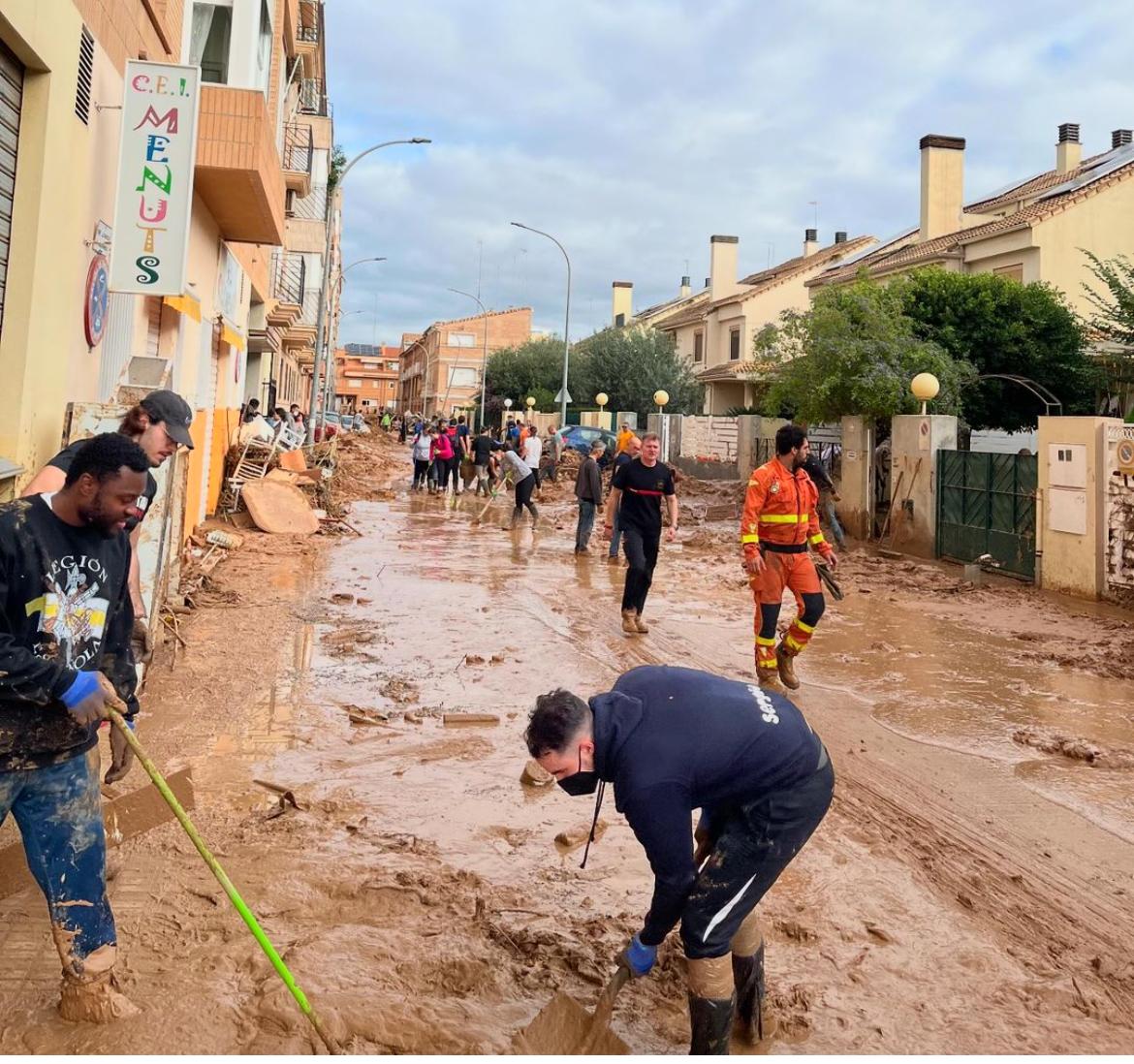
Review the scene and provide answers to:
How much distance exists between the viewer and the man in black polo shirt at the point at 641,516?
9469 millimetres

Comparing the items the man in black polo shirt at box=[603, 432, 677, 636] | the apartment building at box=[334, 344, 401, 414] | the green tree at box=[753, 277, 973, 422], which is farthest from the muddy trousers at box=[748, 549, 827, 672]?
the apartment building at box=[334, 344, 401, 414]

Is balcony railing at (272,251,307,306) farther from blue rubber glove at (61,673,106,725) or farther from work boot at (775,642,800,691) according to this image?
blue rubber glove at (61,673,106,725)

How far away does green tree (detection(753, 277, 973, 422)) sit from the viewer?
18094 mm

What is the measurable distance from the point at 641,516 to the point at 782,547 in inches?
85.2

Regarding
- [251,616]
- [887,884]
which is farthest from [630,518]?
[887,884]

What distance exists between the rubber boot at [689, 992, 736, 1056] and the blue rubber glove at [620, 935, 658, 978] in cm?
16

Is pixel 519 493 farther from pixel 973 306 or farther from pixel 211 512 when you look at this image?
pixel 973 306

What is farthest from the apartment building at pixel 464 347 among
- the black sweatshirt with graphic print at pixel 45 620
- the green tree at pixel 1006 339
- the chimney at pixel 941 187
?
the black sweatshirt with graphic print at pixel 45 620

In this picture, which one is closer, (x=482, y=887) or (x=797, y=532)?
(x=482, y=887)

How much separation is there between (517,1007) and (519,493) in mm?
15814

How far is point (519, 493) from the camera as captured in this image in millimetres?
19016

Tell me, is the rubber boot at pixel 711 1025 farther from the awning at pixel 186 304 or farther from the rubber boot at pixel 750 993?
the awning at pixel 186 304

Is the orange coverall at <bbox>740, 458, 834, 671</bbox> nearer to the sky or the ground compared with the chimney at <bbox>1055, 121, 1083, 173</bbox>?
nearer to the ground

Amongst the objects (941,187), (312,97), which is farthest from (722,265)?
(312,97)
